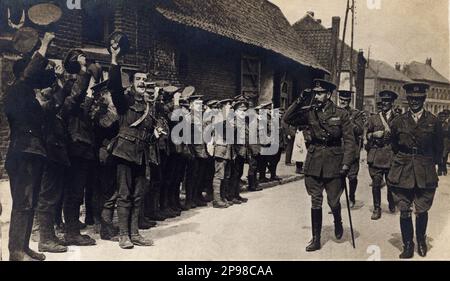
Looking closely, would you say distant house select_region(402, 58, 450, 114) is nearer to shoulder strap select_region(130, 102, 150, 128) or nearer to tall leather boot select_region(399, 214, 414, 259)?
tall leather boot select_region(399, 214, 414, 259)

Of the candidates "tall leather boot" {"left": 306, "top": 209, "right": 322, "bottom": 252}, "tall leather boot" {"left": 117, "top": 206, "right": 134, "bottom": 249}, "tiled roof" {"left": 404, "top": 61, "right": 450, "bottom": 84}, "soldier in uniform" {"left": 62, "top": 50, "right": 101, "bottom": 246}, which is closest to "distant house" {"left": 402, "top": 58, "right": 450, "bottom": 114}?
"tiled roof" {"left": 404, "top": 61, "right": 450, "bottom": 84}

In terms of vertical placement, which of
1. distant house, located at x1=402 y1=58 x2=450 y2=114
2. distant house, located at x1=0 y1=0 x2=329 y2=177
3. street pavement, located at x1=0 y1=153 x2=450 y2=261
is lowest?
street pavement, located at x1=0 y1=153 x2=450 y2=261

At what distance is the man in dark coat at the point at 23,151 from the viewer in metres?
4.76

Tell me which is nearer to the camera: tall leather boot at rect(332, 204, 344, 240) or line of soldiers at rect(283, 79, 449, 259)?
line of soldiers at rect(283, 79, 449, 259)

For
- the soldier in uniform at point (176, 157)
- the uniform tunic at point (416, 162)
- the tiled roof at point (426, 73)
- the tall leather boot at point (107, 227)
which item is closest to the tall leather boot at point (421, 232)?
the uniform tunic at point (416, 162)

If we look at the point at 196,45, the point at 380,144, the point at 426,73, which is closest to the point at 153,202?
the point at 380,144

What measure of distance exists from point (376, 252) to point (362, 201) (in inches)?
118

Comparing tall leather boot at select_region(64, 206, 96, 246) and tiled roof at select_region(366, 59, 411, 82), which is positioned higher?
tiled roof at select_region(366, 59, 411, 82)

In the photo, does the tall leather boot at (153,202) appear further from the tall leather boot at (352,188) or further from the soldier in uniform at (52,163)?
the tall leather boot at (352,188)

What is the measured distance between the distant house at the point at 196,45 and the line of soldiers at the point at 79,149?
1.49 m

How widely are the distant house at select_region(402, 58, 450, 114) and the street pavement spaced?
1538 mm

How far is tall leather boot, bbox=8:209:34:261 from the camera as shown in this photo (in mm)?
4833
